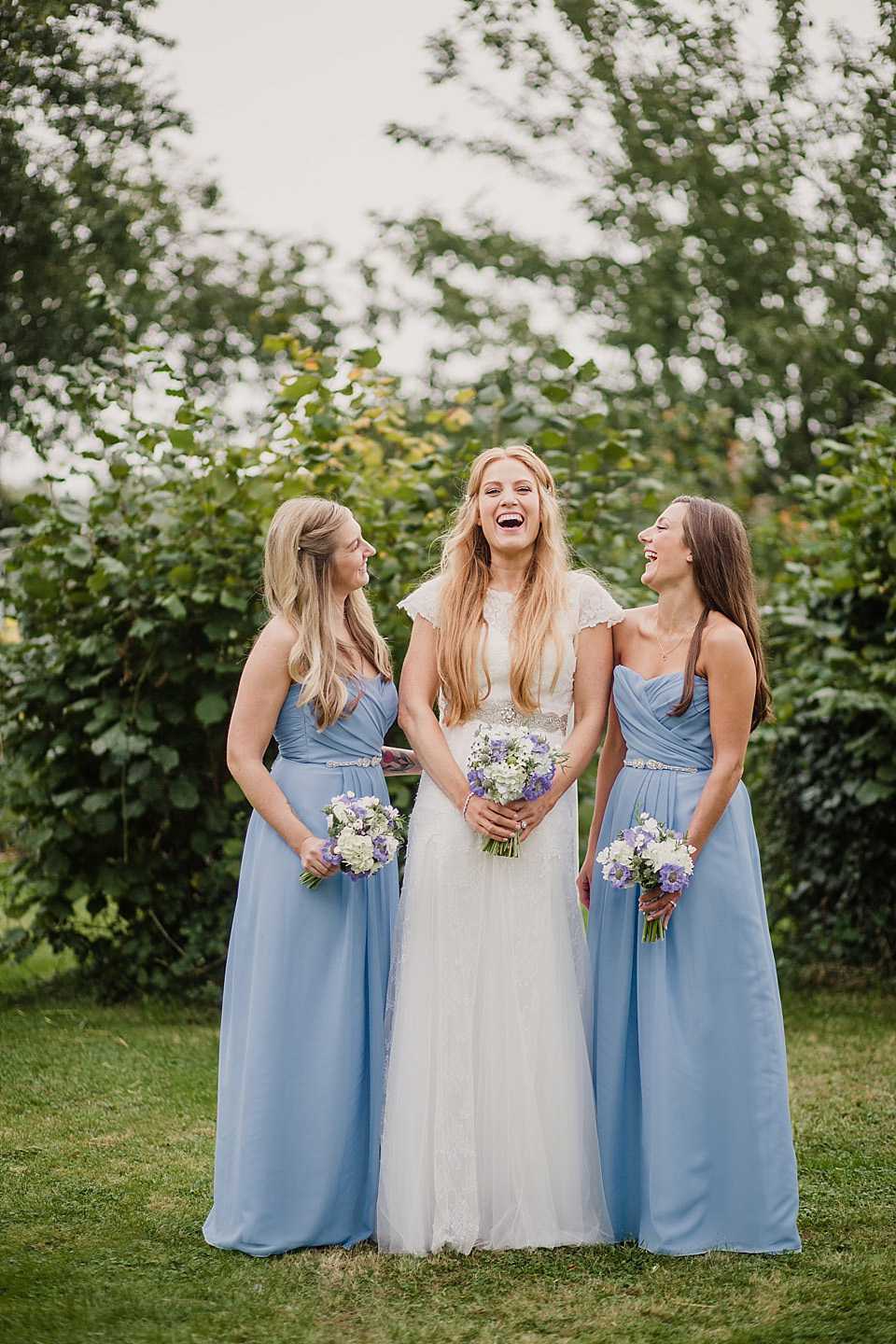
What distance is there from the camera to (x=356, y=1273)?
11.0ft

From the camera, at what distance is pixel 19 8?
7086 millimetres

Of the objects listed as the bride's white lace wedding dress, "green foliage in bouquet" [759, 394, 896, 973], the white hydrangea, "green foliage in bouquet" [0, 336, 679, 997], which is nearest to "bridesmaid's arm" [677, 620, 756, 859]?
the bride's white lace wedding dress

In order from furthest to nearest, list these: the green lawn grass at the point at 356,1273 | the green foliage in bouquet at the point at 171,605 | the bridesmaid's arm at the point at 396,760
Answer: the green foliage in bouquet at the point at 171,605 → the bridesmaid's arm at the point at 396,760 → the green lawn grass at the point at 356,1273

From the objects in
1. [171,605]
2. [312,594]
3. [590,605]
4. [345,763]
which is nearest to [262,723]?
[345,763]

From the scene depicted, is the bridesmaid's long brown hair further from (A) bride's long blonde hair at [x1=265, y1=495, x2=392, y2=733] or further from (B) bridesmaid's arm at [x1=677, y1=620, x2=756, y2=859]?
(A) bride's long blonde hair at [x1=265, y1=495, x2=392, y2=733]

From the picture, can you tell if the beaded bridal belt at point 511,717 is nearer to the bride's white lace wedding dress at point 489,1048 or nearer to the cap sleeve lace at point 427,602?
the bride's white lace wedding dress at point 489,1048

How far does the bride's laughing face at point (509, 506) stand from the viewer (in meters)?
3.76

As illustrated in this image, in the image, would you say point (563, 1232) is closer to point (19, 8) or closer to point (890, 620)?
point (890, 620)

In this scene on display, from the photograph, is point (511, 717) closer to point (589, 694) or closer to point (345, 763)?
point (589, 694)

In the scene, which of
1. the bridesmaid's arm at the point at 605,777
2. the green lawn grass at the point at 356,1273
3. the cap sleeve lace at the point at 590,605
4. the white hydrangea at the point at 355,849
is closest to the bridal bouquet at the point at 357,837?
the white hydrangea at the point at 355,849

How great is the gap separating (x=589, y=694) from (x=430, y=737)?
0.50 m

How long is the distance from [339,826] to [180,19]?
6.87 m

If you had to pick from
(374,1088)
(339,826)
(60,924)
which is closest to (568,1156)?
(374,1088)

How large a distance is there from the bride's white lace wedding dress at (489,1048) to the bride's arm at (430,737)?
84 millimetres
